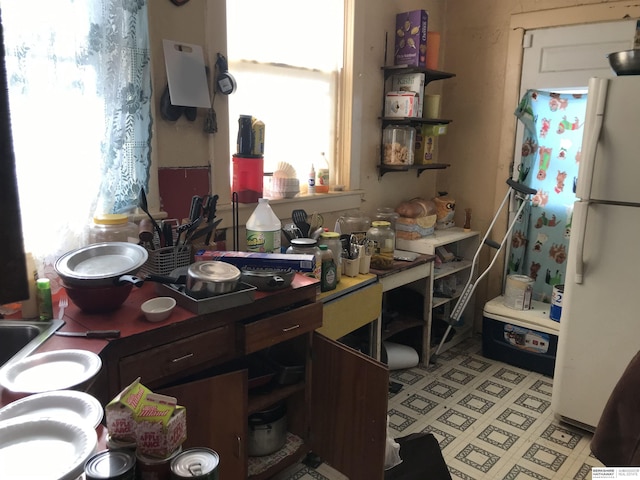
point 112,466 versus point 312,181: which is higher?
point 312,181

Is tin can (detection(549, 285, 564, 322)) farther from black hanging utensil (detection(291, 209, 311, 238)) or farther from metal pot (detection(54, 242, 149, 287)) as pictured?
metal pot (detection(54, 242, 149, 287))

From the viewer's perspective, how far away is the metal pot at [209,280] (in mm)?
1610

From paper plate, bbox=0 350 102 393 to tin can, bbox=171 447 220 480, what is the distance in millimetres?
426

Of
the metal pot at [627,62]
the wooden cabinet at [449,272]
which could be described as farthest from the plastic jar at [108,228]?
the metal pot at [627,62]

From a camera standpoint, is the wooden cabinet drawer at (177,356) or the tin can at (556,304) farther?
the tin can at (556,304)

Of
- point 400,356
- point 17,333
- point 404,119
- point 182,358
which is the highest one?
point 404,119

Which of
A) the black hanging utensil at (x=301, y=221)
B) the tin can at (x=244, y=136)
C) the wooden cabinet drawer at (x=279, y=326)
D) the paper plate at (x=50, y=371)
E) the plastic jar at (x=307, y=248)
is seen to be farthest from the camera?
the black hanging utensil at (x=301, y=221)

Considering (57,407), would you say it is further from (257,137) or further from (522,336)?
(522,336)

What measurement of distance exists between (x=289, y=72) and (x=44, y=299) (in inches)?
64.5

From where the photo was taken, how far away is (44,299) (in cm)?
148

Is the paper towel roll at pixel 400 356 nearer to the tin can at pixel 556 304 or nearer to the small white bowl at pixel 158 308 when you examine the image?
the tin can at pixel 556 304

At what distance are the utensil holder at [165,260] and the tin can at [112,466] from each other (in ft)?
3.64

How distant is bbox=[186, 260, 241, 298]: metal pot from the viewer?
5.28ft

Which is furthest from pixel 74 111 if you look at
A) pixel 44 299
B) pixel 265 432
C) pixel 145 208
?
pixel 265 432
